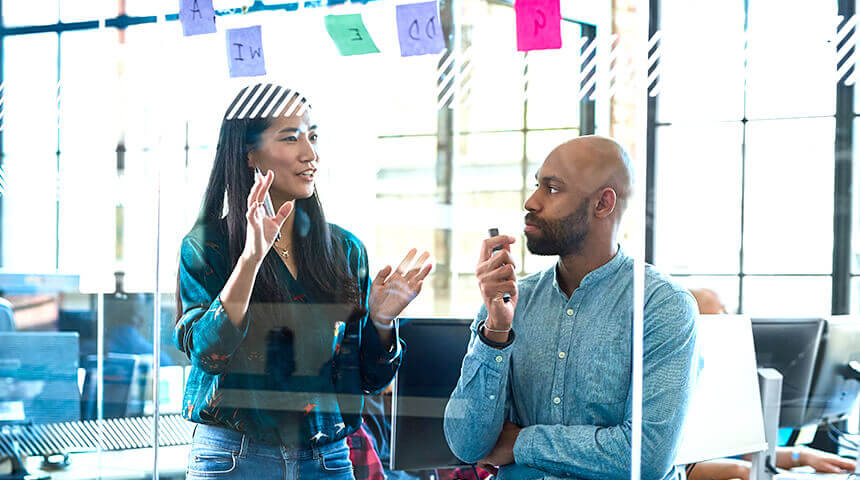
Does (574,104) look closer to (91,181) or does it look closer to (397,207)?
(397,207)

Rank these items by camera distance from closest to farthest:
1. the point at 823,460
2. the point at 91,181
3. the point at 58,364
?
the point at 823,460 → the point at 91,181 → the point at 58,364

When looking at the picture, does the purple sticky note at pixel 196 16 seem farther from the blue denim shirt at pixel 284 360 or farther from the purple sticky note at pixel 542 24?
the purple sticky note at pixel 542 24

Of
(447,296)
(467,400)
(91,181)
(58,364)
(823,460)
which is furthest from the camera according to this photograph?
(58,364)

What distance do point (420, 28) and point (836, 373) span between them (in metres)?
1.38

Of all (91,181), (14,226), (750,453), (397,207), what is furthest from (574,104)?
(14,226)

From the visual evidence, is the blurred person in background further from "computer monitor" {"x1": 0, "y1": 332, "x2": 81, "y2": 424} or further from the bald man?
"computer monitor" {"x1": 0, "y1": 332, "x2": 81, "y2": 424}

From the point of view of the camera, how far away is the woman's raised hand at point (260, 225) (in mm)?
2402

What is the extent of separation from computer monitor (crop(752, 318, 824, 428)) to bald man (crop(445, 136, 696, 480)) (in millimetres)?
380

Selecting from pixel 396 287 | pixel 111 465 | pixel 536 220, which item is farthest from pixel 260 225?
pixel 111 465

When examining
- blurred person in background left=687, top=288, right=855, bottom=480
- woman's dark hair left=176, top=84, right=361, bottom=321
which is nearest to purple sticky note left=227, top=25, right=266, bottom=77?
woman's dark hair left=176, top=84, right=361, bottom=321

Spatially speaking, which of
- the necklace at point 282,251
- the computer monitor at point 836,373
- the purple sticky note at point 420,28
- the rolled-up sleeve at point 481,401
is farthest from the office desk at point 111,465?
the computer monitor at point 836,373

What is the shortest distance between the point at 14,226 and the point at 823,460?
8.80 ft

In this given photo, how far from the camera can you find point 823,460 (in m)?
2.07

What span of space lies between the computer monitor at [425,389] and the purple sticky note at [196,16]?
3.66ft
